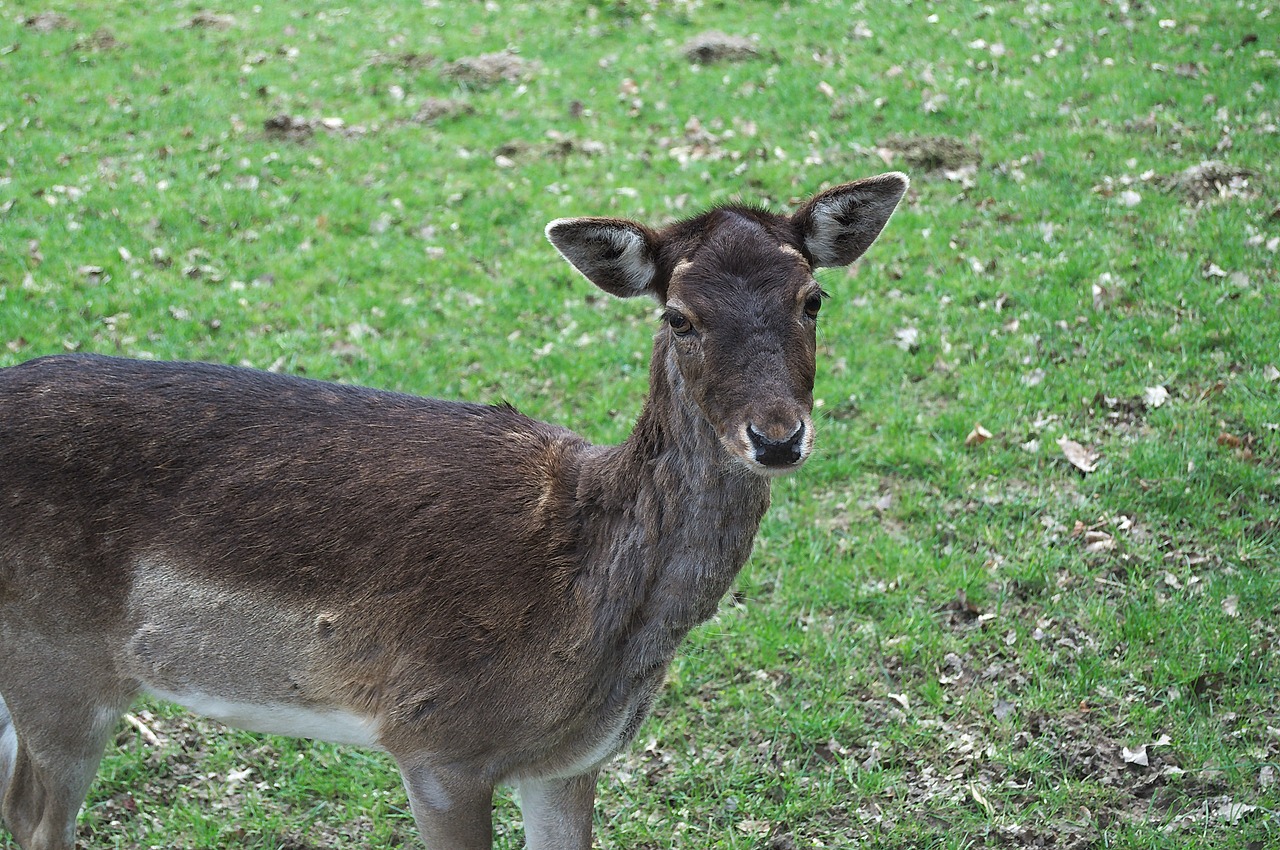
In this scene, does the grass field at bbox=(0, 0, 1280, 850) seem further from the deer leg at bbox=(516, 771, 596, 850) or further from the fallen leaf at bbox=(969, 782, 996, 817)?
the deer leg at bbox=(516, 771, 596, 850)

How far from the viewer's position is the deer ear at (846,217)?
4480 mm

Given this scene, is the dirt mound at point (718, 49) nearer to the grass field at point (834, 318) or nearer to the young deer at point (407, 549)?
the grass field at point (834, 318)

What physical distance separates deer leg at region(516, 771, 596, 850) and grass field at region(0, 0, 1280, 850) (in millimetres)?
614

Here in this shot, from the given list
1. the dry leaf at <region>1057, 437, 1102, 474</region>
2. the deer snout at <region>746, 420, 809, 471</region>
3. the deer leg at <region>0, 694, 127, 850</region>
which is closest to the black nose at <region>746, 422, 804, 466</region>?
the deer snout at <region>746, 420, 809, 471</region>

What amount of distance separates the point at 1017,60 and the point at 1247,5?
8.33 ft

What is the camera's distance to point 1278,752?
529cm

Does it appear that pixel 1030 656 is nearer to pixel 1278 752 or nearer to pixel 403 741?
pixel 1278 752

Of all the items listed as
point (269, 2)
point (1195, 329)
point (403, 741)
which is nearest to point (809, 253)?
point (403, 741)

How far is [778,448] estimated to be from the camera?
378 cm

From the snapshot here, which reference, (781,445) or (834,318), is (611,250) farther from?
(834,318)

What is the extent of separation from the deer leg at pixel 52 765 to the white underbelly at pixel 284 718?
0.30m

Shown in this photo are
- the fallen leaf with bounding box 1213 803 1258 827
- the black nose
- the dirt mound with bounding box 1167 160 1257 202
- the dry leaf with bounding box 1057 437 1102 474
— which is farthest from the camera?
the dirt mound with bounding box 1167 160 1257 202

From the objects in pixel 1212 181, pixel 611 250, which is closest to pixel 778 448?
pixel 611 250

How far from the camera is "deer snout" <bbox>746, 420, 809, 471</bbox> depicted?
3777 mm
